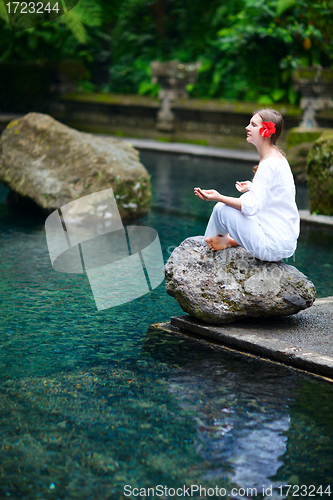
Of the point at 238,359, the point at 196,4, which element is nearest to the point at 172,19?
the point at 196,4

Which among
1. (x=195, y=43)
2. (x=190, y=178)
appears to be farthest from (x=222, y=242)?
(x=195, y=43)

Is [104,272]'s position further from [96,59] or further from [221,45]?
[96,59]

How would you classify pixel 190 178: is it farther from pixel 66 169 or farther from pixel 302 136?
pixel 66 169

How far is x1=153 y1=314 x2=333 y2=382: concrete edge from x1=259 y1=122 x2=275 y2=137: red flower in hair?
1.24 meters

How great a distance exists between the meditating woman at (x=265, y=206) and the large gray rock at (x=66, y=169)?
3760 mm

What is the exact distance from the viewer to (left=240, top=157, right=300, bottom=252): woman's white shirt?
3719mm

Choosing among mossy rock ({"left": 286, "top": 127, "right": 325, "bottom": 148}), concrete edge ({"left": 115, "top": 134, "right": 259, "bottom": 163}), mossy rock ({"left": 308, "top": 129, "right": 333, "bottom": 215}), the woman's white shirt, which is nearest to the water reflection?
concrete edge ({"left": 115, "top": 134, "right": 259, "bottom": 163})

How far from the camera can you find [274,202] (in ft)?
12.6

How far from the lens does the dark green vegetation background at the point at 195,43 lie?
56.6 ft

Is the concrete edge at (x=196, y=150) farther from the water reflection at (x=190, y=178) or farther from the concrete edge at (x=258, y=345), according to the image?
the concrete edge at (x=258, y=345)

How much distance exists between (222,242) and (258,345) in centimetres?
72

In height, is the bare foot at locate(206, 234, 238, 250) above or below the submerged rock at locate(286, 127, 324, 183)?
above

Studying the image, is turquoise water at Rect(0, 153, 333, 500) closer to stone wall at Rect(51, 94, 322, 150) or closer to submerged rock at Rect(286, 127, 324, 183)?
submerged rock at Rect(286, 127, 324, 183)

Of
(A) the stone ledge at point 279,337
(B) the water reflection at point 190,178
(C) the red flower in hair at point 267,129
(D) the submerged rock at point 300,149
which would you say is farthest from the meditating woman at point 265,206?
(D) the submerged rock at point 300,149
